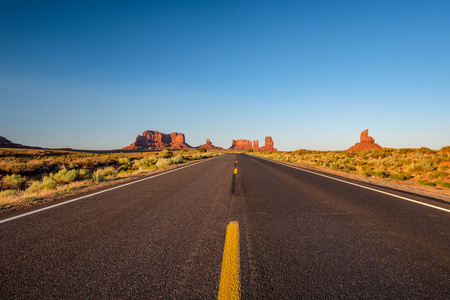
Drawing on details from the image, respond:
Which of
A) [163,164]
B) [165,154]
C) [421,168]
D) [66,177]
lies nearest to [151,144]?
[165,154]

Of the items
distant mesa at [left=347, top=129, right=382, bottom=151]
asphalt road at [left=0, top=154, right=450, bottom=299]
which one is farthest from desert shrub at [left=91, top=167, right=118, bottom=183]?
distant mesa at [left=347, top=129, right=382, bottom=151]

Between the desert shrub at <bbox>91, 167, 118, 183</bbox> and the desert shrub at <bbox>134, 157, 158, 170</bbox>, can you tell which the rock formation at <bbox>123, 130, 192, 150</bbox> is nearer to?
the desert shrub at <bbox>134, 157, 158, 170</bbox>

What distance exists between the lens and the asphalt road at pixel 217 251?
193 cm

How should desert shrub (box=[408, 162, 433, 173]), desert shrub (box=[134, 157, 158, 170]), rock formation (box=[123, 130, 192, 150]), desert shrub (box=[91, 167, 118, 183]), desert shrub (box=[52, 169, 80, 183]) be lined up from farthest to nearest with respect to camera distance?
rock formation (box=[123, 130, 192, 150]), desert shrub (box=[134, 157, 158, 170]), desert shrub (box=[408, 162, 433, 173]), desert shrub (box=[52, 169, 80, 183]), desert shrub (box=[91, 167, 118, 183])

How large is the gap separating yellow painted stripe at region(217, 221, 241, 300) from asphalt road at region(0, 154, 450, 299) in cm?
6

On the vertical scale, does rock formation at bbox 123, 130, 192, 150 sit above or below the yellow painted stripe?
above

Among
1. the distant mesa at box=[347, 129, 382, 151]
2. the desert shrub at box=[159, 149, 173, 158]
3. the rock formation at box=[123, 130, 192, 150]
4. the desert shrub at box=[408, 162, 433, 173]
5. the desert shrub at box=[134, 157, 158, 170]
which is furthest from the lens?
the rock formation at box=[123, 130, 192, 150]

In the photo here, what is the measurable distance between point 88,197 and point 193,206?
315cm

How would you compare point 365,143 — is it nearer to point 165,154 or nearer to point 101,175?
point 165,154

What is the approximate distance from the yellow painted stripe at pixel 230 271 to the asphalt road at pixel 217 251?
58 mm

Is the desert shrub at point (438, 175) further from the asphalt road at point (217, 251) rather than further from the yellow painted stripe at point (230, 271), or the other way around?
the yellow painted stripe at point (230, 271)

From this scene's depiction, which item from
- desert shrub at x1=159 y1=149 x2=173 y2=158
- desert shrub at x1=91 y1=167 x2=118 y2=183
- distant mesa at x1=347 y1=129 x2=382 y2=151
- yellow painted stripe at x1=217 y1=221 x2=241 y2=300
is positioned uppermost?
distant mesa at x1=347 y1=129 x2=382 y2=151

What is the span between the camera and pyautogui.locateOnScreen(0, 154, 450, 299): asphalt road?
6.32ft

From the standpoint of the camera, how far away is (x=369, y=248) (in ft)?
9.07
